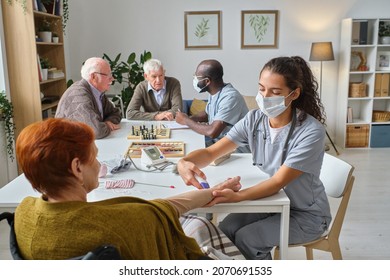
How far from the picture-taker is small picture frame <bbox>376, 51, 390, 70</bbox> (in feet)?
16.4

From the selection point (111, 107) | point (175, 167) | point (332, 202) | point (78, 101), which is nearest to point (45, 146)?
point (175, 167)

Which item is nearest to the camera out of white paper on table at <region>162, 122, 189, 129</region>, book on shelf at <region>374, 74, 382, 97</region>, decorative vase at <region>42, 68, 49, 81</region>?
white paper on table at <region>162, 122, 189, 129</region>

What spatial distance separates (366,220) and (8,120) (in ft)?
9.74

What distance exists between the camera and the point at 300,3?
16.2 feet

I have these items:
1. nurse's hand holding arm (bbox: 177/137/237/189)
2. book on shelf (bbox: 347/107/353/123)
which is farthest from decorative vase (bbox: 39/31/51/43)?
book on shelf (bbox: 347/107/353/123)

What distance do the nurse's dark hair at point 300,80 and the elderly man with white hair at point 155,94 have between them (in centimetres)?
181

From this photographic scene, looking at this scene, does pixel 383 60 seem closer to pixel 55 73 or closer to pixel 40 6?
pixel 55 73

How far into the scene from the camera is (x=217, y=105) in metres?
2.74

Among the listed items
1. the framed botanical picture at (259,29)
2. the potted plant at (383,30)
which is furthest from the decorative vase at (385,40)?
the framed botanical picture at (259,29)

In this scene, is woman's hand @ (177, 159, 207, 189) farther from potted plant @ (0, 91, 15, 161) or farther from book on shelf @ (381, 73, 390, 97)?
book on shelf @ (381, 73, 390, 97)

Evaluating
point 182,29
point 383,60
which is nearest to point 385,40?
point 383,60

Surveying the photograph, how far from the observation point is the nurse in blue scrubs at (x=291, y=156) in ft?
5.37

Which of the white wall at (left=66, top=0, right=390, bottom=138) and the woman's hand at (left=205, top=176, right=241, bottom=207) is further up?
the white wall at (left=66, top=0, right=390, bottom=138)

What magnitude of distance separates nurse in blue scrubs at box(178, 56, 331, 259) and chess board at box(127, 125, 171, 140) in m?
0.84
